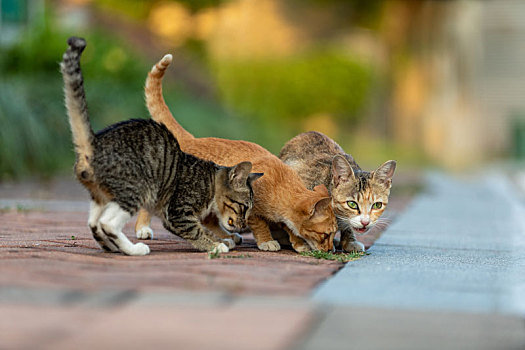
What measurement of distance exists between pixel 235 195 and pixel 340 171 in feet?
2.31

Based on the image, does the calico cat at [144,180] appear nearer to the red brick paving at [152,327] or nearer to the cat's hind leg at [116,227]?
the cat's hind leg at [116,227]

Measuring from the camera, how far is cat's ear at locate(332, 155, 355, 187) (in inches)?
185

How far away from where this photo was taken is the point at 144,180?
4.30 m

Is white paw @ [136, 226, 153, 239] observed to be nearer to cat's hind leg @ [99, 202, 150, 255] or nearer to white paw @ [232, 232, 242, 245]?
white paw @ [232, 232, 242, 245]

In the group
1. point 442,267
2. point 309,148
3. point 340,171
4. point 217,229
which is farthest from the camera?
point 309,148

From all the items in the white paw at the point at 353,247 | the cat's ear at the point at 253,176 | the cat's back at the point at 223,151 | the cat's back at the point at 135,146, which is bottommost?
the white paw at the point at 353,247

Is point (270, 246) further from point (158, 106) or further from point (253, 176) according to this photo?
point (158, 106)

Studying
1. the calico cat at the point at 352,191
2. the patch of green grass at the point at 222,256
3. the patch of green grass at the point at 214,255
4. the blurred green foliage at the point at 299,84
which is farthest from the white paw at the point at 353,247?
the blurred green foliage at the point at 299,84

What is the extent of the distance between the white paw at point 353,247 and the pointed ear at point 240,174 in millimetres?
789

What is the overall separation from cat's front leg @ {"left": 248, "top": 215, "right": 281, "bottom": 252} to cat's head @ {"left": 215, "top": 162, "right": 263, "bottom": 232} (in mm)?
101

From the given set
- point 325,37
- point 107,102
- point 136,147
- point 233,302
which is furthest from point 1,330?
point 325,37

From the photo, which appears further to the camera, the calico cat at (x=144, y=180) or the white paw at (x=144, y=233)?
the white paw at (x=144, y=233)

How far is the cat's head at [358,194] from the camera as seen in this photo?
4.68 meters

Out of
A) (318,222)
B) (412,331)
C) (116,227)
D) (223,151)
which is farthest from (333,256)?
(412,331)
